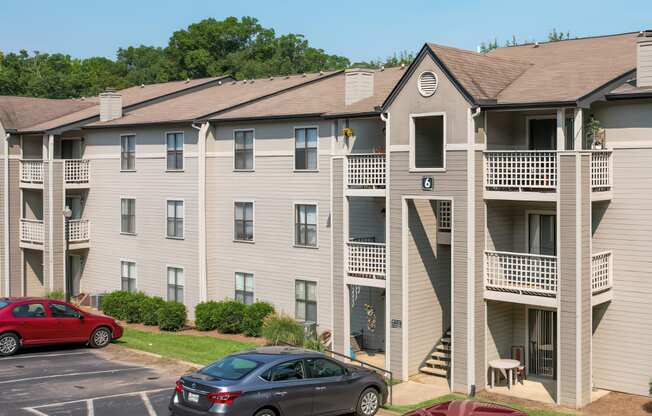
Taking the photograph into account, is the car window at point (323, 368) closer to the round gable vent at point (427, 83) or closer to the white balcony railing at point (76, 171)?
the round gable vent at point (427, 83)

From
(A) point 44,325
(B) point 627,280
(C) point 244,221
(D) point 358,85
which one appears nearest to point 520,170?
(B) point 627,280

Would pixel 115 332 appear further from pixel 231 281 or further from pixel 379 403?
pixel 379 403

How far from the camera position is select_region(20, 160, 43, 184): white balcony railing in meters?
40.7

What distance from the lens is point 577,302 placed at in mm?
22000

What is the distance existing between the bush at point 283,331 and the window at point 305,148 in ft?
19.9

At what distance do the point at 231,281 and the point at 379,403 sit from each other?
51.2 feet

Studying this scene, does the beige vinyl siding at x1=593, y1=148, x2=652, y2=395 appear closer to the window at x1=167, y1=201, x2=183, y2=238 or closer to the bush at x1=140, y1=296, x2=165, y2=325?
the bush at x1=140, y1=296, x2=165, y2=325

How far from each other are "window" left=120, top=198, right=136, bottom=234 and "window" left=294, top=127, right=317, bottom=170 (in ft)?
34.4

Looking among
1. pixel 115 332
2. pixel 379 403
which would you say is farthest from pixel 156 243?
pixel 379 403

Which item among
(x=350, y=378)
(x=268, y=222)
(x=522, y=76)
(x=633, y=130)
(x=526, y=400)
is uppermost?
(x=522, y=76)

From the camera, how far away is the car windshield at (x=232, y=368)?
17.4 m

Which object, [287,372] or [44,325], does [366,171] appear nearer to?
[287,372]

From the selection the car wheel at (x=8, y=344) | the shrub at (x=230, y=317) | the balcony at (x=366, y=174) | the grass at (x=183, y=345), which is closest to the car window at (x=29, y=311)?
the car wheel at (x=8, y=344)

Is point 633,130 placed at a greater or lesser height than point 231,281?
greater
